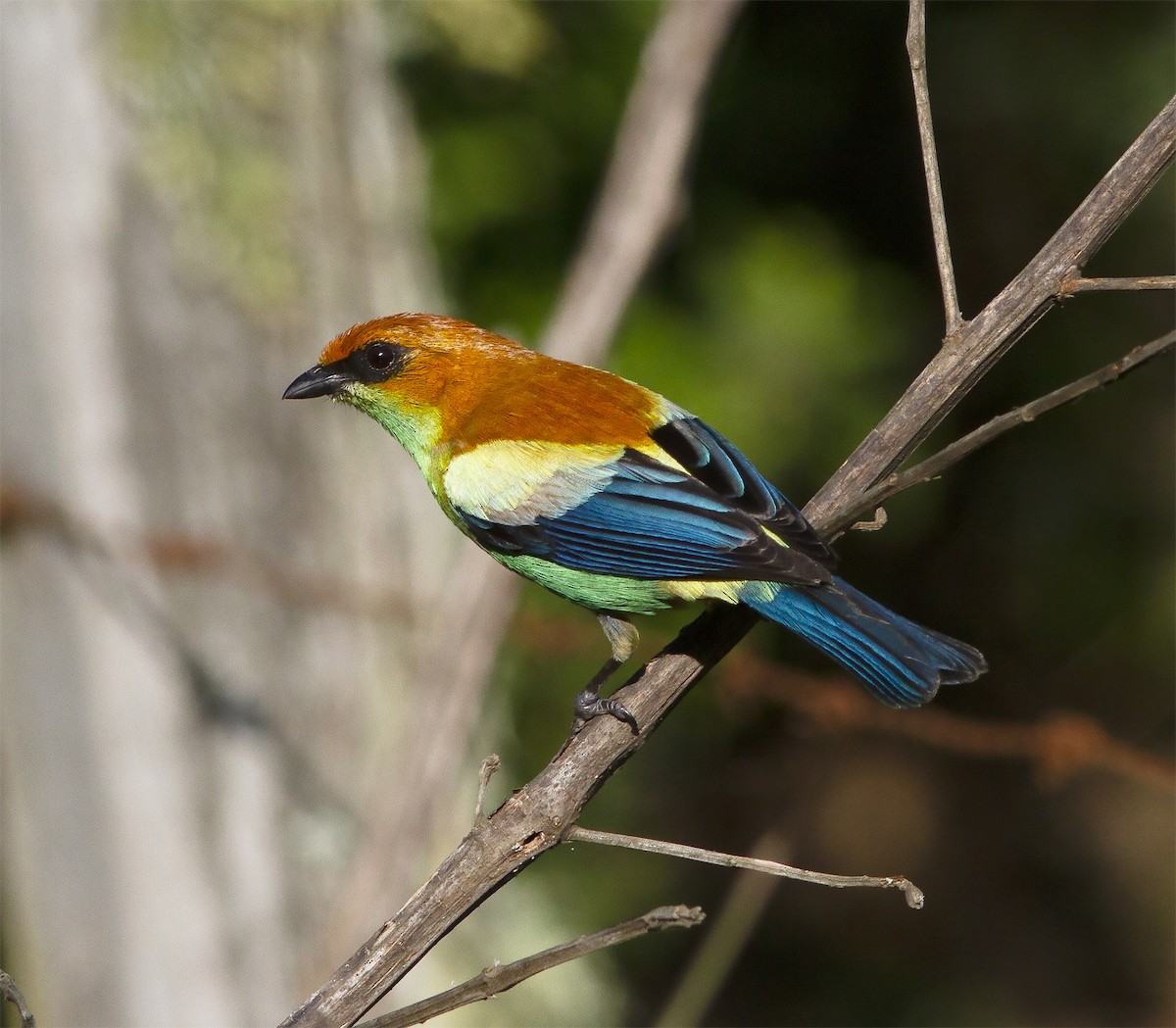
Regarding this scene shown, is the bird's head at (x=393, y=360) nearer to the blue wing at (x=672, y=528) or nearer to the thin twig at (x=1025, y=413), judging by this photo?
the blue wing at (x=672, y=528)

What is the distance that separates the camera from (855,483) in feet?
8.26

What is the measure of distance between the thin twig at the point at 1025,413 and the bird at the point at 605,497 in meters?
0.62

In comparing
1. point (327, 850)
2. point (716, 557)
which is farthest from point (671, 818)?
point (716, 557)

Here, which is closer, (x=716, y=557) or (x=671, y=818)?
(x=716, y=557)

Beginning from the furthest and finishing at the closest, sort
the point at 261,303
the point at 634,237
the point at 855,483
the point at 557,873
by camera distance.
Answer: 1. the point at 557,873
2. the point at 261,303
3. the point at 634,237
4. the point at 855,483

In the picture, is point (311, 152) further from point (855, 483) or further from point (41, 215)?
point (855, 483)

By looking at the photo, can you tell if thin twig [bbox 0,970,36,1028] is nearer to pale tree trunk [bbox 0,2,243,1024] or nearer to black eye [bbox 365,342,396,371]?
black eye [bbox 365,342,396,371]

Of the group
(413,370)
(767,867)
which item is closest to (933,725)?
(413,370)

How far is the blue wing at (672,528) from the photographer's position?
276cm

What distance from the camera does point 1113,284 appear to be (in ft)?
7.14

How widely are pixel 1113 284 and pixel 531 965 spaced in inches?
54.0

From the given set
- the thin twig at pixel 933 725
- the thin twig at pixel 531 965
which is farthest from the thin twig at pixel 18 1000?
the thin twig at pixel 933 725

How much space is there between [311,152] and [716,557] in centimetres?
267

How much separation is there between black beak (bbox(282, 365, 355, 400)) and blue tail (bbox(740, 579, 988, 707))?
1.27 m
